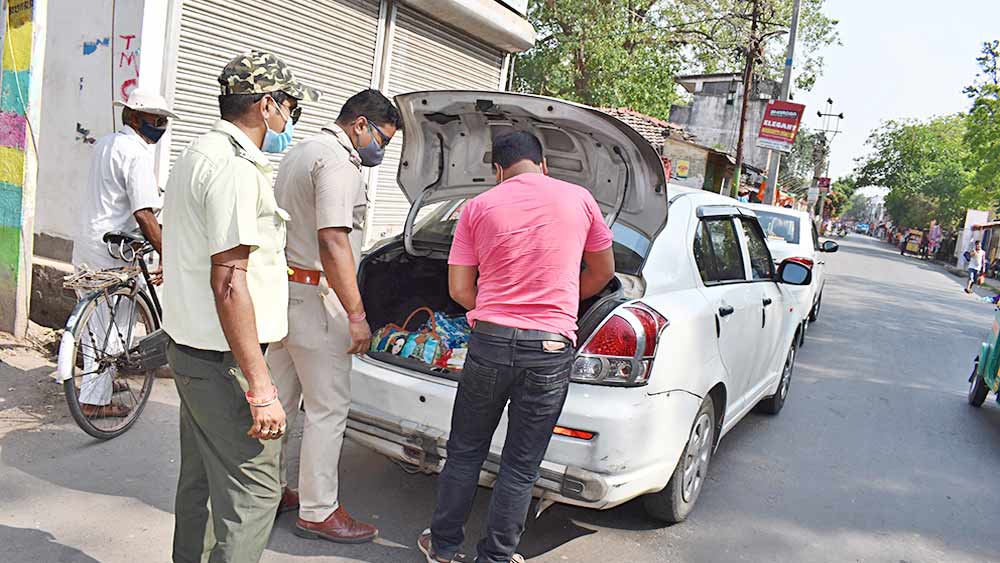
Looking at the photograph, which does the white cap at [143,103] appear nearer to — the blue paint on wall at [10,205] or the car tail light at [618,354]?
the blue paint on wall at [10,205]

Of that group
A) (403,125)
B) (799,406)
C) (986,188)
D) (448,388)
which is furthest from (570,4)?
(986,188)

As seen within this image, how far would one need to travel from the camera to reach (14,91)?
18.0 feet

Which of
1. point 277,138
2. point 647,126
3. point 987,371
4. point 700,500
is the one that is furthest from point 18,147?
point 647,126

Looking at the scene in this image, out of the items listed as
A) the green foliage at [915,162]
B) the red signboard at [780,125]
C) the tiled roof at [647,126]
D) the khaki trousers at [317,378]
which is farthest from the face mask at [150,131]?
the green foliage at [915,162]

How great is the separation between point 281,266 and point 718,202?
3.09 metres

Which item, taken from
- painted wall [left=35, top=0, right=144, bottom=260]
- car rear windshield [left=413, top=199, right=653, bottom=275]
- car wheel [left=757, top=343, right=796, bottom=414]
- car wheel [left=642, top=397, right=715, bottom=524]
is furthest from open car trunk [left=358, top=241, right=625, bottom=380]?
car wheel [left=757, top=343, right=796, bottom=414]

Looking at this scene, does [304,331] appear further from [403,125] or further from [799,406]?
[799,406]

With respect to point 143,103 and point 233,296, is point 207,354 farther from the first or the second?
point 143,103

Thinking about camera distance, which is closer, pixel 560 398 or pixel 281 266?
pixel 281 266

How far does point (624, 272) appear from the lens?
160 inches

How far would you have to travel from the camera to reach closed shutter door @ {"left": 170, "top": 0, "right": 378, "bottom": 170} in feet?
21.8

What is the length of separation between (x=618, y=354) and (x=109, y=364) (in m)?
2.94

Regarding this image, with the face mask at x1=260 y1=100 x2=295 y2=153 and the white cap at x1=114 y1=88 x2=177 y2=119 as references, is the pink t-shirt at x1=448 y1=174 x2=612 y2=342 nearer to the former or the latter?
the face mask at x1=260 y1=100 x2=295 y2=153

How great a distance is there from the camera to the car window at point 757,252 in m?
5.36
